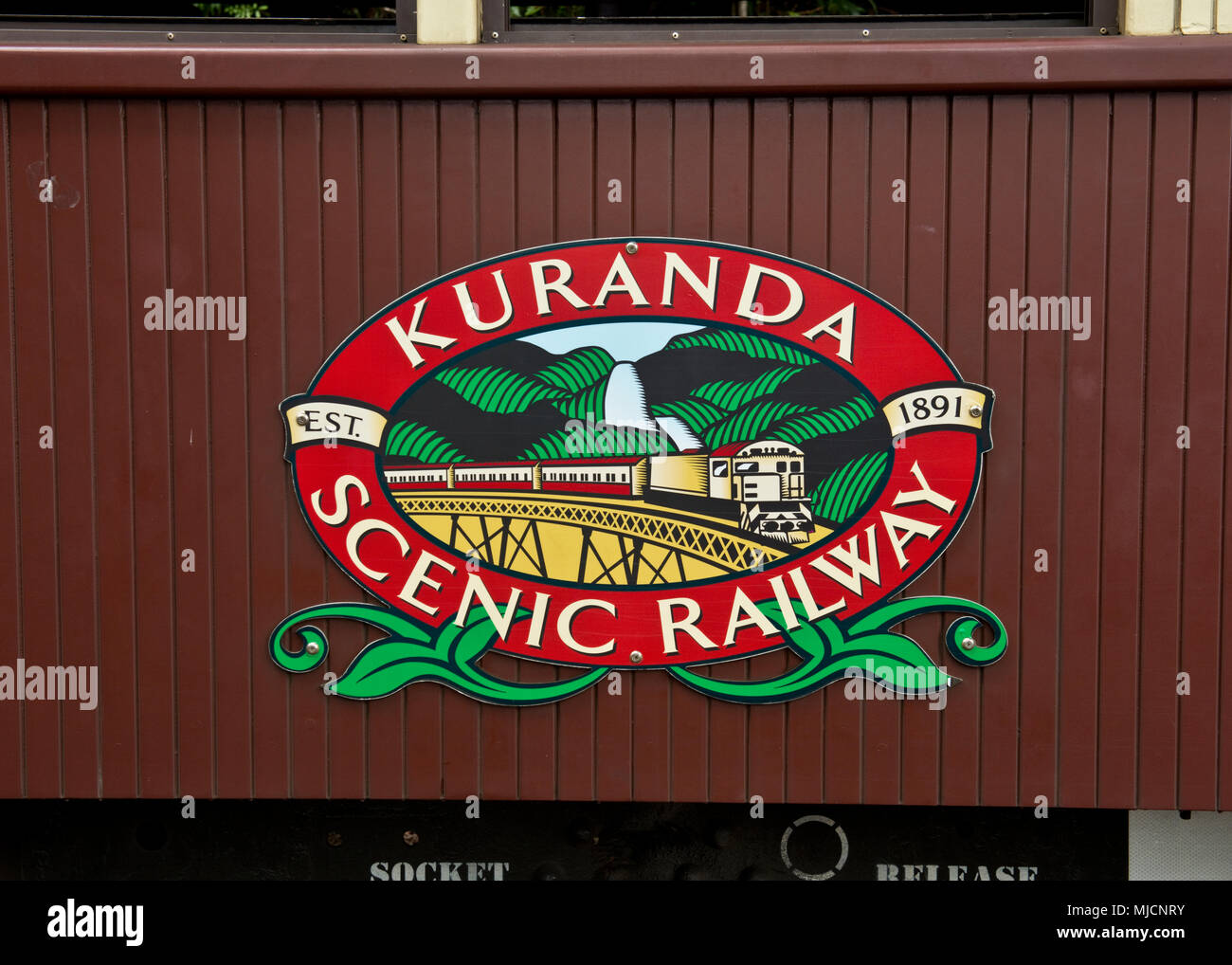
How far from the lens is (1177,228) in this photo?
116 inches

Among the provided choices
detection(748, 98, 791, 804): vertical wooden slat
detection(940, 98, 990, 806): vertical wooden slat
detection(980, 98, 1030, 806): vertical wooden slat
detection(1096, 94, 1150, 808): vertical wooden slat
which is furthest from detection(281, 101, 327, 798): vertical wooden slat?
detection(1096, 94, 1150, 808): vertical wooden slat

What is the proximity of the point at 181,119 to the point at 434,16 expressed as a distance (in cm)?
92

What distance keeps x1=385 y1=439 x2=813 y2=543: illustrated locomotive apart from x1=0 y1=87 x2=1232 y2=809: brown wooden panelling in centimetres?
47

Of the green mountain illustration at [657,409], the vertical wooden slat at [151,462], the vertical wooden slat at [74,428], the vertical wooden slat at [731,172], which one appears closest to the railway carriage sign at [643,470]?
the green mountain illustration at [657,409]

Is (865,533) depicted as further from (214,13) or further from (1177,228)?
(214,13)

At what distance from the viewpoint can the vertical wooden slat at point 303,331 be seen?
9.91 feet

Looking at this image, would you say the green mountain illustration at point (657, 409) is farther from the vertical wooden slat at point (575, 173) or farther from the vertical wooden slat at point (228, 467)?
the vertical wooden slat at point (228, 467)

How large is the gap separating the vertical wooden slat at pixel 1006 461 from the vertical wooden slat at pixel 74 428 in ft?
10.0

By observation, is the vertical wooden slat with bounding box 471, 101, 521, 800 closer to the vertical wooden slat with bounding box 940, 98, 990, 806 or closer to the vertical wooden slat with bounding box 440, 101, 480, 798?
the vertical wooden slat with bounding box 440, 101, 480, 798

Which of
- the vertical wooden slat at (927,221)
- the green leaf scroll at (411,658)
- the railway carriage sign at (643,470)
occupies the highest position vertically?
the vertical wooden slat at (927,221)

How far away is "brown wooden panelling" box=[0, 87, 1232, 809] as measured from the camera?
2.98m

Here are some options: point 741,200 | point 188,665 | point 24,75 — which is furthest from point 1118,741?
point 24,75

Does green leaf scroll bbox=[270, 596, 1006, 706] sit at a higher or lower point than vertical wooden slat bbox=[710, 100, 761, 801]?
lower

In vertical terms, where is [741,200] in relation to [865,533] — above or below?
above
